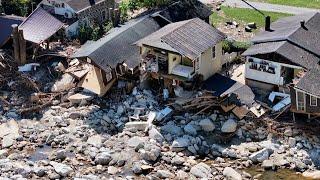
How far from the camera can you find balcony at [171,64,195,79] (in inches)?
1965

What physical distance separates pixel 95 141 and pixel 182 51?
942cm

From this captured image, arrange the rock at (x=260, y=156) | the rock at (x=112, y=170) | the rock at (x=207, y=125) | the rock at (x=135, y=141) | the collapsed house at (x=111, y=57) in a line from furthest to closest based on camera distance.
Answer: the collapsed house at (x=111, y=57) < the rock at (x=207, y=125) < the rock at (x=135, y=141) < the rock at (x=260, y=156) < the rock at (x=112, y=170)

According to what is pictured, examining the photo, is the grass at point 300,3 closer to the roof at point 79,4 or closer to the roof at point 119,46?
the roof at point 119,46

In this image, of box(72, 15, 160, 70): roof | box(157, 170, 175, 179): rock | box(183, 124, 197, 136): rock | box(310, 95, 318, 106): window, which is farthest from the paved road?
box(157, 170, 175, 179): rock

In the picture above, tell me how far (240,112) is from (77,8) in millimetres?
20664

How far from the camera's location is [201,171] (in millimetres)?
42750

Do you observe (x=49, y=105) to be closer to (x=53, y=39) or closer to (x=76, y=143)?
(x=76, y=143)

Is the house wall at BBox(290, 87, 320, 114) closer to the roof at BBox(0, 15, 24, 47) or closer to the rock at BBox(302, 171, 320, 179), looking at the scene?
the rock at BBox(302, 171, 320, 179)

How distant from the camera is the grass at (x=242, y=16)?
6359cm

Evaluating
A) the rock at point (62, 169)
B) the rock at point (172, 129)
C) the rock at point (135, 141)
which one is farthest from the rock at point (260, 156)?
the rock at point (62, 169)

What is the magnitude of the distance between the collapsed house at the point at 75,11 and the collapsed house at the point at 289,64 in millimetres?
15668

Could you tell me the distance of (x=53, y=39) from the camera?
5966 centimetres

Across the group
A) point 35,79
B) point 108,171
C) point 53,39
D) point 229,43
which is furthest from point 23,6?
point 108,171

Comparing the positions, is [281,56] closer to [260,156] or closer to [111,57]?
[260,156]
